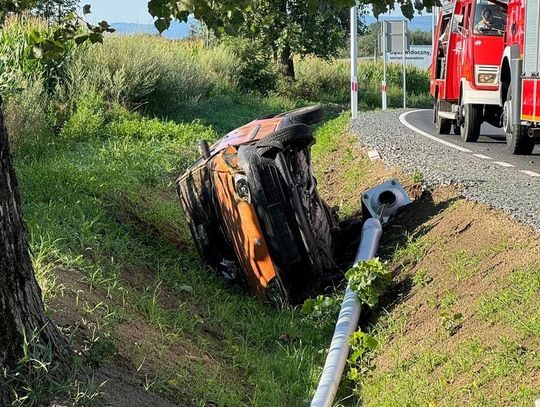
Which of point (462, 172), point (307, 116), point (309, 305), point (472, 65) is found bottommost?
point (309, 305)

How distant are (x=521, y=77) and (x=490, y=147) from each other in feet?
10.2

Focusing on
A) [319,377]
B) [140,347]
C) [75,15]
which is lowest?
[319,377]

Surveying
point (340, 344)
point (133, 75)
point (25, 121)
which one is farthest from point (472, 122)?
point (340, 344)

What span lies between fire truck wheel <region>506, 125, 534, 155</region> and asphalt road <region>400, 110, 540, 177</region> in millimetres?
106

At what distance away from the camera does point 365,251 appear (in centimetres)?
850

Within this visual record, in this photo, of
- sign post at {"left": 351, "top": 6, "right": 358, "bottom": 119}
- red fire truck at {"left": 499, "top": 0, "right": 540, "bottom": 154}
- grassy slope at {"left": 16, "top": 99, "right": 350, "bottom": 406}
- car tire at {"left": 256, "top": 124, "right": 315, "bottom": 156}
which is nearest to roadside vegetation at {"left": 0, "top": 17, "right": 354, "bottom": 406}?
grassy slope at {"left": 16, "top": 99, "right": 350, "bottom": 406}

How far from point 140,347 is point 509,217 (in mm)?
3231

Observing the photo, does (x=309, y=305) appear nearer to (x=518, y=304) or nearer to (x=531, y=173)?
(x=518, y=304)

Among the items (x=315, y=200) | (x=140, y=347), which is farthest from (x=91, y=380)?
(x=315, y=200)

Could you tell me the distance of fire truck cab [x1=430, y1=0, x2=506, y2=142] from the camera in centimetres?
1527

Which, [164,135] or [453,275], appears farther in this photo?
[164,135]

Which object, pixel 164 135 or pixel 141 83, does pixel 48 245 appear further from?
pixel 141 83

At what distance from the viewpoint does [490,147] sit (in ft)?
49.4

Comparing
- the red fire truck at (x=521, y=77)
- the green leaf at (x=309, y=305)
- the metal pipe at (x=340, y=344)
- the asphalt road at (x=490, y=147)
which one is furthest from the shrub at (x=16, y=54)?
the green leaf at (x=309, y=305)
